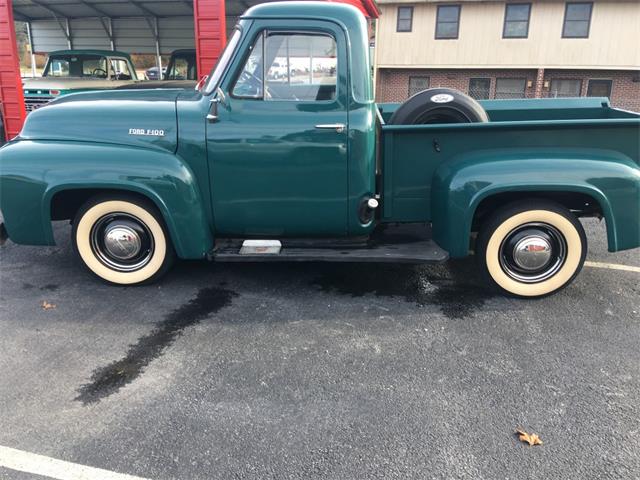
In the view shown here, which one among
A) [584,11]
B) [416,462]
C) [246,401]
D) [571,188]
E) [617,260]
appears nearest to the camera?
[416,462]

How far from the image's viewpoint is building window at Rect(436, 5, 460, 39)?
21094 millimetres

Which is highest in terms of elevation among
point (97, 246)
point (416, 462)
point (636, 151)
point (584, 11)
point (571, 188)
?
point (584, 11)

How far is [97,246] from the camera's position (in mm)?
4406

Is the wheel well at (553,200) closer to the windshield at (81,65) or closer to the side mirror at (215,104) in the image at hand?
the side mirror at (215,104)

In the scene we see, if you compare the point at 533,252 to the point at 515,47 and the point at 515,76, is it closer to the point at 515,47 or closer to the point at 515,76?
the point at 515,47

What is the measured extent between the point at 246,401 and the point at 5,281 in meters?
2.95

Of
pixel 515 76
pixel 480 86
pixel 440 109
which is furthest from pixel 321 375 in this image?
pixel 515 76

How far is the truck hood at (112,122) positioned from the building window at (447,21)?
64.7ft

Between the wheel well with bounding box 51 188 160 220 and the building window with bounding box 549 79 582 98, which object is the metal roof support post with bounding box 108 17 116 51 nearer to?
the wheel well with bounding box 51 188 160 220

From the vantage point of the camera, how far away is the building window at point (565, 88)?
21734 millimetres

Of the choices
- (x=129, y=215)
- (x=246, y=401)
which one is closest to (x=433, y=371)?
(x=246, y=401)

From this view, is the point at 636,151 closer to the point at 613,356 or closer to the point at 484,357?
the point at 613,356

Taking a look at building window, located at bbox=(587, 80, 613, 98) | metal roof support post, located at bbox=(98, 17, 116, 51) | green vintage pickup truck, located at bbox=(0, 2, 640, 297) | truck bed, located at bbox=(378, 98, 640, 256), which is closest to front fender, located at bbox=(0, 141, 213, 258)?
green vintage pickup truck, located at bbox=(0, 2, 640, 297)

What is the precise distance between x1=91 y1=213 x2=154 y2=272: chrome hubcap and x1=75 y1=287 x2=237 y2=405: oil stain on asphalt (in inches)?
23.7
